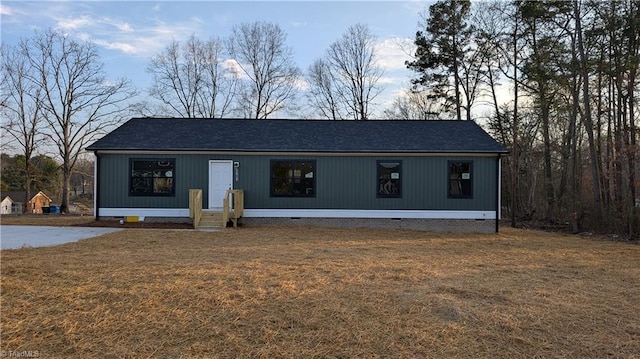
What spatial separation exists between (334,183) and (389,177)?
185cm

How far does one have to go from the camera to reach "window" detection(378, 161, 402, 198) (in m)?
13.4

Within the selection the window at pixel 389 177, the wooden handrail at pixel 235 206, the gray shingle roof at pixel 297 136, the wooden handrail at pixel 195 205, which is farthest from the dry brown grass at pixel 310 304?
the gray shingle roof at pixel 297 136

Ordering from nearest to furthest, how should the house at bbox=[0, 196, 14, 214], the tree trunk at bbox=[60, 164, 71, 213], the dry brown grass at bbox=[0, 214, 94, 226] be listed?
1. the dry brown grass at bbox=[0, 214, 94, 226]
2. the tree trunk at bbox=[60, 164, 71, 213]
3. the house at bbox=[0, 196, 14, 214]

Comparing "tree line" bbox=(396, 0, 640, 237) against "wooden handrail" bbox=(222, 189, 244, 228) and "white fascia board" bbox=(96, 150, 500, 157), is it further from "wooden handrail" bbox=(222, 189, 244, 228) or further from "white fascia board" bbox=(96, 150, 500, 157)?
"wooden handrail" bbox=(222, 189, 244, 228)

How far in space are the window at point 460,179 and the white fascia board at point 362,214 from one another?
661 mm

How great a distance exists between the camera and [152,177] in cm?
1316

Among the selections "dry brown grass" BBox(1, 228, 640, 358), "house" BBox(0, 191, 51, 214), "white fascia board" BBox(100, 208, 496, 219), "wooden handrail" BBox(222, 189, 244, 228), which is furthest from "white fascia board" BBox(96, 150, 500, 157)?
"house" BBox(0, 191, 51, 214)

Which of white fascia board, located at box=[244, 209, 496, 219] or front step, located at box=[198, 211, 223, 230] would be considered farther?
white fascia board, located at box=[244, 209, 496, 219]

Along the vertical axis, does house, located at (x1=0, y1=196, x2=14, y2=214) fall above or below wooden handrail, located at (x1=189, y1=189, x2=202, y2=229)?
below

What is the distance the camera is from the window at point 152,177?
13.1m

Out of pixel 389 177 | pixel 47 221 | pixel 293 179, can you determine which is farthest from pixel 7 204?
pixel 389 177

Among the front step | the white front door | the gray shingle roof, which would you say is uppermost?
the gray shingle roof

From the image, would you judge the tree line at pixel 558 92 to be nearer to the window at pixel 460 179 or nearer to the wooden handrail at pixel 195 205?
the window at pixel 460 179

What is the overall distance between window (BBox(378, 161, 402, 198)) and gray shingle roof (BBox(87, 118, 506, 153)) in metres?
0.52
